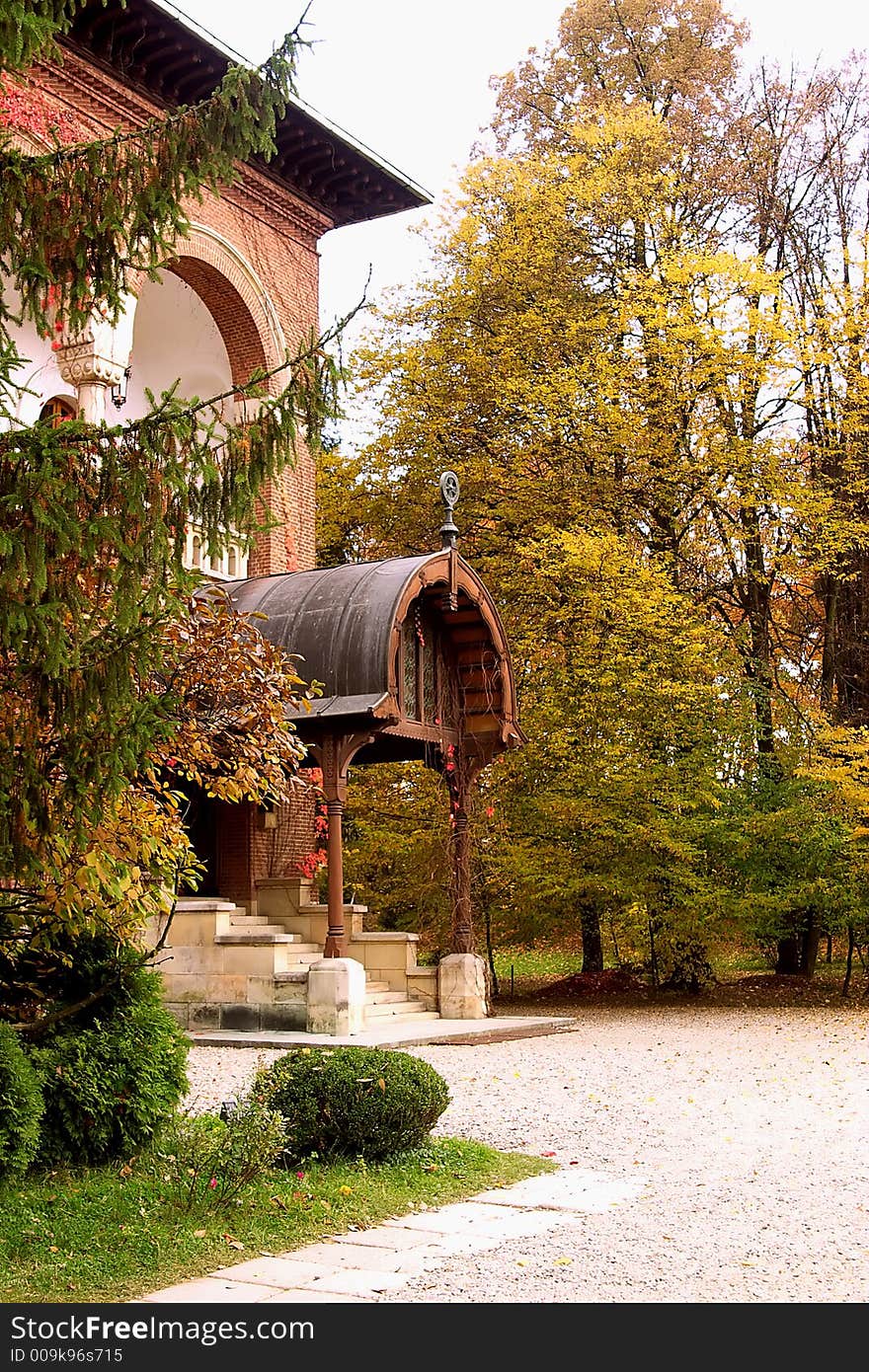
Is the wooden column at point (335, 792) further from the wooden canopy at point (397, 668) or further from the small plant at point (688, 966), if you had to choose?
the small plant at point (688, 966)

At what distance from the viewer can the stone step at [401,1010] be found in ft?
51.1

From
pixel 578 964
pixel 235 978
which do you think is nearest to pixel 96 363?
pixel 235 978

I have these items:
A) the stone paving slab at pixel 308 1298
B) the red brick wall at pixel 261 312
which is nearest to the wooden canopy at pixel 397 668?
the red brick wall at pixel 261 312

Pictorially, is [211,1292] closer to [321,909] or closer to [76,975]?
[76,975]

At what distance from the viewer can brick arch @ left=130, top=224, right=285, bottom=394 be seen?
60.8 feet

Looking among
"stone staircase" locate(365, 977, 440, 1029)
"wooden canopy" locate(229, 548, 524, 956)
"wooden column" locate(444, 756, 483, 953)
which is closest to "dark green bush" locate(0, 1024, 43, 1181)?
"wooden canopy" locate(229, 548, 524, 956)

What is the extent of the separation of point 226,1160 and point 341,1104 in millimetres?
1054

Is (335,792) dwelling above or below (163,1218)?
above

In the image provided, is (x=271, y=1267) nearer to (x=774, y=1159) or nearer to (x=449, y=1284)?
(x=449, y=1284)

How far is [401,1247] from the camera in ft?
18.4

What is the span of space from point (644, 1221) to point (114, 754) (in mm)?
3221

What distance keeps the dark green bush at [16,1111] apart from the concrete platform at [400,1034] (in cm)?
639

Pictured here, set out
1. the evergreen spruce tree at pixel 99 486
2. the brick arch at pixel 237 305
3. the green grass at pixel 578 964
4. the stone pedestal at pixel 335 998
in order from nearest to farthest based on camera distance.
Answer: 1. the evergreen spruce tree at pixel 99 486
2. the stone pedestal at pixel 335 998
3. the brick arch at pixel 237 305
4. the green grass at pixel 578 964
